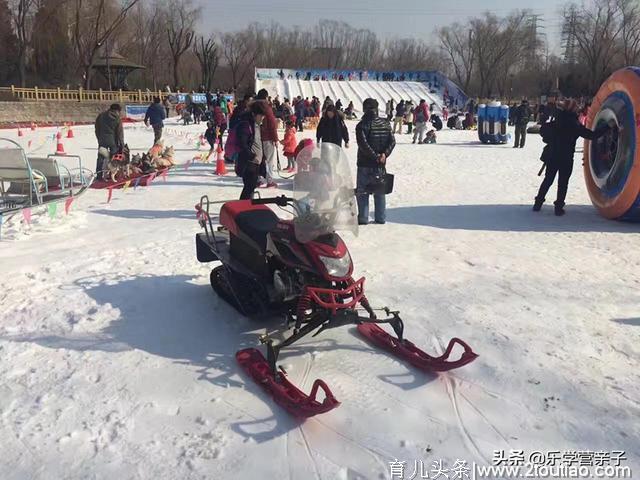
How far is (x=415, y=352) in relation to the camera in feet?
12.4

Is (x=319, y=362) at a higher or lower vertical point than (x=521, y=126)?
lower

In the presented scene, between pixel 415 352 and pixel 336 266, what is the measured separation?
0.85 meters

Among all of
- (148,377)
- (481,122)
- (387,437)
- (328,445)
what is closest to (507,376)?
(387,437)

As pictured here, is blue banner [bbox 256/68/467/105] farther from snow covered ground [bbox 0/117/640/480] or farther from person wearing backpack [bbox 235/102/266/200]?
snow covered ground [bbox 0/117/640/480]

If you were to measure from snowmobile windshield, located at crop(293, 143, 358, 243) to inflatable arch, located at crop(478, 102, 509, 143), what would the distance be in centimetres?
1761

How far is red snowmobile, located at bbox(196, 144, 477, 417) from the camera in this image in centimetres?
351

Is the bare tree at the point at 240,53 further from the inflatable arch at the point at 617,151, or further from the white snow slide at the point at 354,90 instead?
the inflatable arch at the point at 617,151

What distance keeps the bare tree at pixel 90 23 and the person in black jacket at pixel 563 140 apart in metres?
41.1

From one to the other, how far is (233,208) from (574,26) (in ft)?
219

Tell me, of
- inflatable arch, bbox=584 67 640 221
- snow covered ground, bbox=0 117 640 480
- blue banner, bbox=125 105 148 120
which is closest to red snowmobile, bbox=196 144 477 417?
snow covered ground, bbox=0 117 640 480

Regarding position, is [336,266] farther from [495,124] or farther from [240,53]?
[240,53]

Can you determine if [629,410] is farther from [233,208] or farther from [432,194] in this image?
[432,194]

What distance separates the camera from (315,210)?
371cm

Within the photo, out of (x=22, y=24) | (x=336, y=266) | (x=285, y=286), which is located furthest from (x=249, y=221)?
(x=22, y=24)
